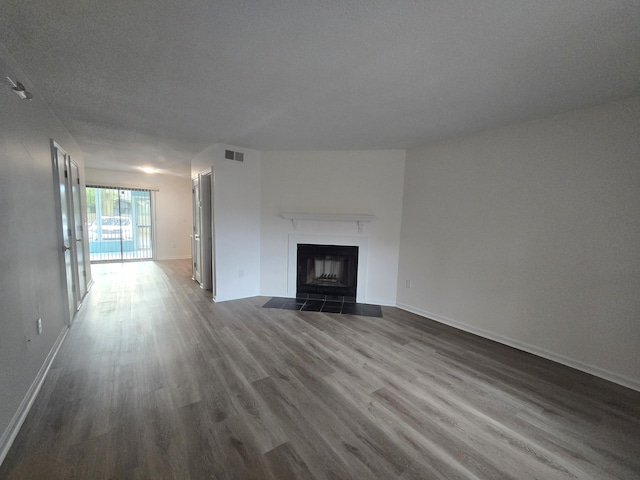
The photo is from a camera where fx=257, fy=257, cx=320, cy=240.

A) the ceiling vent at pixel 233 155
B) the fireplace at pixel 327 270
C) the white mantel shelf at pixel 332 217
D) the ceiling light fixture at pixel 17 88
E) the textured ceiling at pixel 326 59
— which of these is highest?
the textured ceiling at pixel 326 59

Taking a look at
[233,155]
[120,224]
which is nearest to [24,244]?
[233,155]

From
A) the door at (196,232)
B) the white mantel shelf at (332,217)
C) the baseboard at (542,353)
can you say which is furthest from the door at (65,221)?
the baseboard at (542,353)

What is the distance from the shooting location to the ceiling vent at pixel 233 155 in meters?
4.02

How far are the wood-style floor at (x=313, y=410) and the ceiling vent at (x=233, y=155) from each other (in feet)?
8.36

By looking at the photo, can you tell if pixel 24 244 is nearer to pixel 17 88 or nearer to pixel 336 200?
pixel 17 88

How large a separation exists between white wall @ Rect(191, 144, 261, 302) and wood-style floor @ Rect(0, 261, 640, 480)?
118 centimetres

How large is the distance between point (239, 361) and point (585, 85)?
12.3ft

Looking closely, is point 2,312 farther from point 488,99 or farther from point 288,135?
point 488,99

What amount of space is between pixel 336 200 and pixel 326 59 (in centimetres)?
259

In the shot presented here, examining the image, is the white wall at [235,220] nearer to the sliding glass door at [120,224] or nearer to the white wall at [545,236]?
the white wall at [545,236]

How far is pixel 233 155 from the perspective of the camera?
4.09 meters

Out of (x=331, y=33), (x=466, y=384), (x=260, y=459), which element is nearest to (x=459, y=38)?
(x=331, y=33)

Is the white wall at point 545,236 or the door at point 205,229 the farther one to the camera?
the door at point 205,229

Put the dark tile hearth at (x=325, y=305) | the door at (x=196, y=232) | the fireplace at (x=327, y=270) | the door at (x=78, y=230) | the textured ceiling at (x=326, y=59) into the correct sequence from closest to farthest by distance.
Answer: the textured ceiling at (x=326, y=59) → the door at (x=78, y=230) → the dark tile hearth at (x=325, y=305) → the fireplace at (x=327, y=270) → the door at (x=196, y=232)
